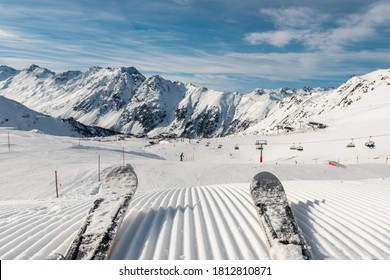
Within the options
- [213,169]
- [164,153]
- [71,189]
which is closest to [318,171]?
[213,169]

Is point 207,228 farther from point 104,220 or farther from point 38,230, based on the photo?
point 38,230

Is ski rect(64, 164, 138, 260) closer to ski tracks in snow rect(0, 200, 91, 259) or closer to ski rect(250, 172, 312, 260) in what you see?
ski tracks in snow rect(0, 200, 91, 259)

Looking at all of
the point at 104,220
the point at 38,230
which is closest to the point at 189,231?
the point at 104,220

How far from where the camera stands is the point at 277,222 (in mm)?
7957

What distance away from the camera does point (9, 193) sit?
22.2m

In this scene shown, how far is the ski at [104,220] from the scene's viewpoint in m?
6.95

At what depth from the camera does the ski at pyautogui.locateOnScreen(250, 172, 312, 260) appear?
689cm

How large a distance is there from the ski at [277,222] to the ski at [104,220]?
360 centimetres

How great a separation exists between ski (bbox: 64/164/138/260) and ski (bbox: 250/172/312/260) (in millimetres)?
3598

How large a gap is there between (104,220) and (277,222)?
167 inches

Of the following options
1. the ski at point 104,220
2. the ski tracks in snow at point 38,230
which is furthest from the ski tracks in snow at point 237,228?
the ski tracks in snow at point 38,230

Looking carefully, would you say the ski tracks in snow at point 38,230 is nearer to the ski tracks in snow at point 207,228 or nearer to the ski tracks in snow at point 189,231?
the ski tracks in snow at point 207,228
